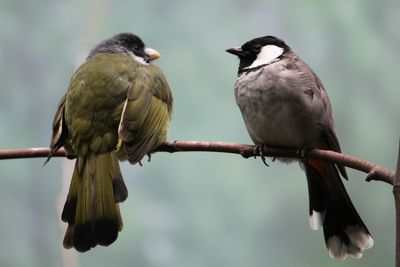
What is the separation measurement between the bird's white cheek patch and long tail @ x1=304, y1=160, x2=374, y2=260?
1.31 ft

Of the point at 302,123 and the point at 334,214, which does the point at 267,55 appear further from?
the point at 334,214

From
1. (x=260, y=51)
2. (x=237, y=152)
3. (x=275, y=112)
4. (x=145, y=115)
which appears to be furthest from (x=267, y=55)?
(x=237, y=152)

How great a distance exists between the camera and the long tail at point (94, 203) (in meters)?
2.04

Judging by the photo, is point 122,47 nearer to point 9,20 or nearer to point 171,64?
point 171,64

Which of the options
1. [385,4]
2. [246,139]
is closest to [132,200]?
[246,139]

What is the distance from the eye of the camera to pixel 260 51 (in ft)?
8.84

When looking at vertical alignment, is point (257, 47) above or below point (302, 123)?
above

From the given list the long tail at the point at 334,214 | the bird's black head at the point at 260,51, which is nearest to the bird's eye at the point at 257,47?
the bird's black head at the point at 260,51

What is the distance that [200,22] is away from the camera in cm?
397

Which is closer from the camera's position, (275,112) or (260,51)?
(275,112)

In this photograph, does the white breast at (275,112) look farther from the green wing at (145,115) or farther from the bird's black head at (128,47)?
the bird's black head at (128,47)

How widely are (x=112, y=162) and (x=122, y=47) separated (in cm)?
92

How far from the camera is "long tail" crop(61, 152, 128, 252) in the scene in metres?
2.04

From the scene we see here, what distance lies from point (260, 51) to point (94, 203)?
96cm
